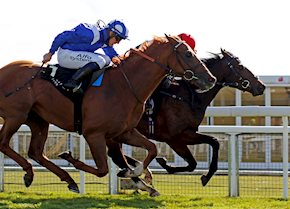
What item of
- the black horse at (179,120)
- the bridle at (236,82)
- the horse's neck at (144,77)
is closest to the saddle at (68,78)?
the horse's neck at (144,77)

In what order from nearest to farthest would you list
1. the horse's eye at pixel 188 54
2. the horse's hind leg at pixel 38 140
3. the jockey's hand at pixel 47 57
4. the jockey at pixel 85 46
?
the horse's eye at pixel 188 54 → the jockey at pixel 85 46 → the jockey's hand at pixel 47 57 → the horse's hind leg at pixel 38 140

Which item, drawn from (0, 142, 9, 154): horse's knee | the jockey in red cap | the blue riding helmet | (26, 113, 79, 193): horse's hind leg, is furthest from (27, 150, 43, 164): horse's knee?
the jockey in red cap

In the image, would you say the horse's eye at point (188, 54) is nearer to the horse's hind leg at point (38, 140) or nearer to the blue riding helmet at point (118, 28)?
the blue riding helmet at point (118, 28)

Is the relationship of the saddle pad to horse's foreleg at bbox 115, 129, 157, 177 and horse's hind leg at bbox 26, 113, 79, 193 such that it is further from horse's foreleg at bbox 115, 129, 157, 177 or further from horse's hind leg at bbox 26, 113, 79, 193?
horse's hind leg at bbox 26, 113, 79, 193

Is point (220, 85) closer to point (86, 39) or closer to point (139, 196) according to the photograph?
point (139, 196)

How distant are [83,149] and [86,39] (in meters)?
2.63

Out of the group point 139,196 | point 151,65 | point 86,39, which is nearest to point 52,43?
point 86,39

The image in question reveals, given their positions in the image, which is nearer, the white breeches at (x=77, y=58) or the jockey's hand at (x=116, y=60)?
the white breeches at (x=77, y=58)

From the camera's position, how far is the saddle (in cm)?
770

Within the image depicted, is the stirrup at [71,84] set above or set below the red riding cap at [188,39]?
below

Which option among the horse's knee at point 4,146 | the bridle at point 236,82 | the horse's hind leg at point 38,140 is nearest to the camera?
the horse's knee at point 4,146

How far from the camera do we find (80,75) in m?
7.66

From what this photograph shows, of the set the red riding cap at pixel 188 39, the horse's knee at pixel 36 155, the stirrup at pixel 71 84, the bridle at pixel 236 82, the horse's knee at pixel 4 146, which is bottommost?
the horse's knee at pixel 36 155

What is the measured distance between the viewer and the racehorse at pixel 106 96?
755 centimetres
